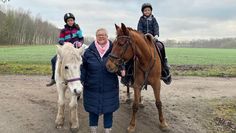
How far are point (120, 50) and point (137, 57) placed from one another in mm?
996

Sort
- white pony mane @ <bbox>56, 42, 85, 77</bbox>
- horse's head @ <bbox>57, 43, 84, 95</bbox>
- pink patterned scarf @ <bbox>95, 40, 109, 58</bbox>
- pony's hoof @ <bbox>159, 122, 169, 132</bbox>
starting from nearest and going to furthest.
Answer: horse's head @ <bbox>57, 43, 84, 95</bbox> < white pony mane @ <bbox>56, 42, 85, 77</bbox> < pink patterned scarf @ <bbox>95, 40, 109, 58</bbox> < pony's hoof @ <bbox>159, 122, 169, 132</bbox>

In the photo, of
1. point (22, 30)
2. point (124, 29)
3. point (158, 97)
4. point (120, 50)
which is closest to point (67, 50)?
point (120, 50)

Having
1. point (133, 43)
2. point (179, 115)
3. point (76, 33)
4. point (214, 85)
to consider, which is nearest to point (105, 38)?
point (133, 43)

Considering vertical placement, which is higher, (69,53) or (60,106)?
(69,53)

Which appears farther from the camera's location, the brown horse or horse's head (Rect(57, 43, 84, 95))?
the brown horse

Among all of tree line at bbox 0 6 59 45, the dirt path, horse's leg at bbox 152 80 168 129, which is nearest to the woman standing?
the dirt path

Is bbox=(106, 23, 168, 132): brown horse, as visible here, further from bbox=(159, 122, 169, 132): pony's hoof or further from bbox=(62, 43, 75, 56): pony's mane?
bbox=(62, 43, 75, 56): pony's mane

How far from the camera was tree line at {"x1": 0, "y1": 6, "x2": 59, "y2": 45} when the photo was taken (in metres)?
71.1

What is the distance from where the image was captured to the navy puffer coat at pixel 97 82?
5.73m

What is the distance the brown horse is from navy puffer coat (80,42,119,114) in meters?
0.21

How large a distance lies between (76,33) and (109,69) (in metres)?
2.21


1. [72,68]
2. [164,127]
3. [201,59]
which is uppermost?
[72,68]

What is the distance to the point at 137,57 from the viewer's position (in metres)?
6.82

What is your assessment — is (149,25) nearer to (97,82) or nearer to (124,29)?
(124,29)
